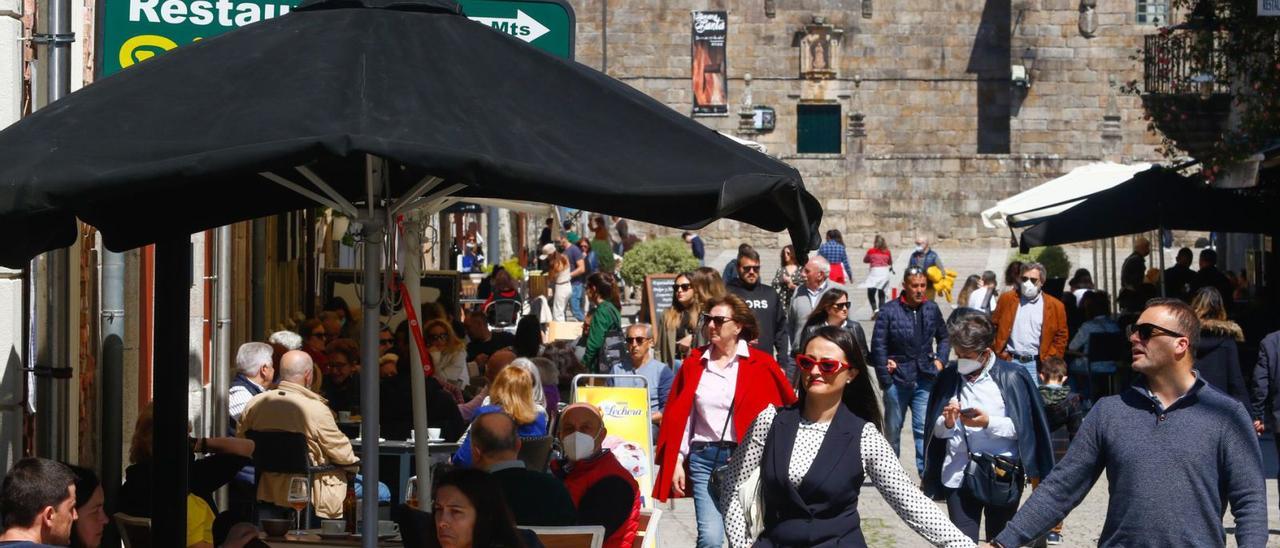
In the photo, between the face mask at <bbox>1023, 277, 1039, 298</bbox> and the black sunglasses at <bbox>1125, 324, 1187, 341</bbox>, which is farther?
the face mask at <bbox>1023, 277, 1039, 298</bbox>

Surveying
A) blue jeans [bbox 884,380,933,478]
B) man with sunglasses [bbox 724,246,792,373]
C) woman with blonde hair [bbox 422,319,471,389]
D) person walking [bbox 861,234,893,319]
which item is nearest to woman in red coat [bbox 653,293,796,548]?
man with sunglasses [bbox 724,246,792,373]

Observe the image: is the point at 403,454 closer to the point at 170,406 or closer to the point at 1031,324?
the point at 170,406

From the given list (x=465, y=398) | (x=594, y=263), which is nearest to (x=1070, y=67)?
(x=594, y=263)

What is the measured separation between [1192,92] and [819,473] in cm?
2987

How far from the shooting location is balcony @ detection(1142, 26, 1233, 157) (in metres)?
17.2

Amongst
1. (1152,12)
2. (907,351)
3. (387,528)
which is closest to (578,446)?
(387,528)

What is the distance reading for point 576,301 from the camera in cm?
2497

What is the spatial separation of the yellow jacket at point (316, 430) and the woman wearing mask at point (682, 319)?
137 inches

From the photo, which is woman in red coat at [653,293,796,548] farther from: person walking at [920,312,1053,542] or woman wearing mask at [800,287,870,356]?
woman wearing mask at [800,287,870,356]

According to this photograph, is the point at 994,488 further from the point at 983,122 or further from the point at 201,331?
the point at 983,122

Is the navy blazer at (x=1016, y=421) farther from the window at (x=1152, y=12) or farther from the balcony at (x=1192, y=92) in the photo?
the window at (x=1152, y=12)

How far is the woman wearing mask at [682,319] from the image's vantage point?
12.0 m

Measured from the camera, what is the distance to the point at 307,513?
24.2ft

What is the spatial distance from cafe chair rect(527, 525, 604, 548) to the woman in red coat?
234 centimetres
